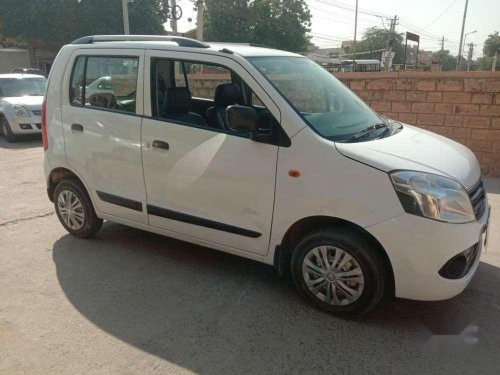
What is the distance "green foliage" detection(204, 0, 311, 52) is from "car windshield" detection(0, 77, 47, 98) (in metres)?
33.4

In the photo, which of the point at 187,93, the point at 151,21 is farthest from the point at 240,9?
the point at 187,93

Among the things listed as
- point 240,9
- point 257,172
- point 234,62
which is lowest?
point 257,172

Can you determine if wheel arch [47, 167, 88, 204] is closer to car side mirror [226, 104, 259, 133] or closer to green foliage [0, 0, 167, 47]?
car side mirror [226, 104, 259, 133]

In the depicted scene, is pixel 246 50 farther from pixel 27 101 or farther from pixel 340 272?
pixel 27 101

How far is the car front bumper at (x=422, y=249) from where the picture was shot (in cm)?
265

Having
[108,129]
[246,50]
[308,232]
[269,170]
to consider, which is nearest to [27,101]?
[108,129]

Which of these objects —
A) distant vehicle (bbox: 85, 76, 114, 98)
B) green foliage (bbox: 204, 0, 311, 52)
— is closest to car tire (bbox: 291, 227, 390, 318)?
distant vehicle (bbox: 85, 76, 114, 98)

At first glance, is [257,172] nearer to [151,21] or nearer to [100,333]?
[100,333]

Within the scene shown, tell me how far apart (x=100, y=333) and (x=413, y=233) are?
2100 millimetres

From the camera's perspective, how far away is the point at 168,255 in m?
4.17

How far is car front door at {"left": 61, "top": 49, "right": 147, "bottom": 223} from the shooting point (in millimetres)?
3732

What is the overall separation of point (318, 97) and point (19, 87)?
10.8 metres

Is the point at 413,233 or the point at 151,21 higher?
the point at 151,21

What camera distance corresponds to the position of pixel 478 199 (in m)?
3.00
